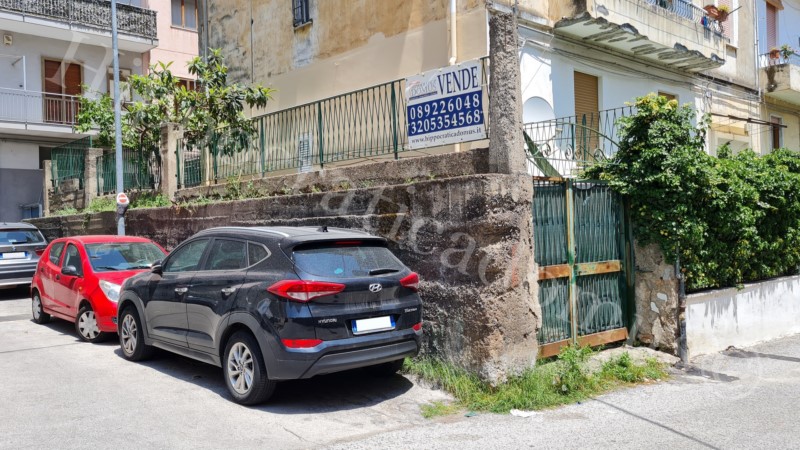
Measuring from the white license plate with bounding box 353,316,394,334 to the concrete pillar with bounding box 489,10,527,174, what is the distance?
6.97ft

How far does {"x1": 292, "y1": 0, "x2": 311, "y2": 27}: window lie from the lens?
50.4 ft

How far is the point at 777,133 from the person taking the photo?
21.3 metres

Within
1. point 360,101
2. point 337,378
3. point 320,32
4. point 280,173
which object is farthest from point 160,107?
point 337,378

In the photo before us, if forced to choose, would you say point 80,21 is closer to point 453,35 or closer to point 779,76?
point 453,35

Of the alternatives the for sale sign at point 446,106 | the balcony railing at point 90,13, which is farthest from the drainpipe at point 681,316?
the balcony railing at point 90,13

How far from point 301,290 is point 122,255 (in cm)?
528

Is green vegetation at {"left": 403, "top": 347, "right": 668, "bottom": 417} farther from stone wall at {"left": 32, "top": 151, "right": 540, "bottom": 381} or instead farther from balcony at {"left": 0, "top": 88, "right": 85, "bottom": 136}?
balcony at {"left": 0, "top": 88, "right": 85, "bottom": 136}

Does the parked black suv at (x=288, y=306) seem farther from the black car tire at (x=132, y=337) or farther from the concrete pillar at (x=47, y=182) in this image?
the concrete pillar at (x=47, y=182)

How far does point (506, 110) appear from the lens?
685 centimetres

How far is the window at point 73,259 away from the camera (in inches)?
365

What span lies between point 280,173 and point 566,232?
18.3ft

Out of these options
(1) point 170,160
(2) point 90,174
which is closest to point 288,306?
(1) point 170,160

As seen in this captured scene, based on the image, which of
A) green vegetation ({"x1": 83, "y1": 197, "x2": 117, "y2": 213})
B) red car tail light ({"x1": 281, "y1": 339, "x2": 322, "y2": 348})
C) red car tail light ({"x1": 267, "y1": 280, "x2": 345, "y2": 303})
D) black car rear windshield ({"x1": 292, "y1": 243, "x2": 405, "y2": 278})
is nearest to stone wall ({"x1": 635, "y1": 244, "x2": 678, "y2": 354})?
black car rear windshield ({"x1": 292, "y1": 243, "x2": 405, "y2": 278})

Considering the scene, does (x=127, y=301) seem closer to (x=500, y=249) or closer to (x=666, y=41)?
(x=500, y=249)
